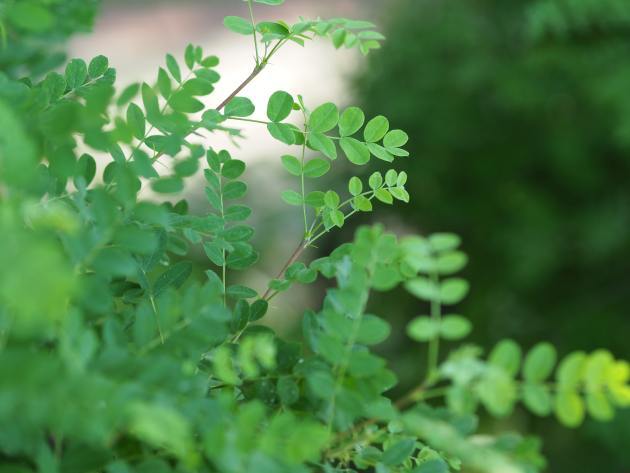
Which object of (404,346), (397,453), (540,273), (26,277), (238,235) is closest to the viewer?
(26,277)

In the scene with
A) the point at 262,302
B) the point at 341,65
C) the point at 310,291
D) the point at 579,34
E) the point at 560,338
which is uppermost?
the point at 341,65

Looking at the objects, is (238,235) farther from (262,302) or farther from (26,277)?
(26,277)

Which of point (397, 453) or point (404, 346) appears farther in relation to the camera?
point (404, 346)

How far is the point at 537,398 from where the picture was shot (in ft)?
0.82

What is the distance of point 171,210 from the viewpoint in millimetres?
410

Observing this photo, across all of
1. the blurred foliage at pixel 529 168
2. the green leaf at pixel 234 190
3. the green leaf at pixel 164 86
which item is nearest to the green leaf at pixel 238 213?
the green leaf at pixel 234 190

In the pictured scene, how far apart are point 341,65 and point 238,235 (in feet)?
5.52

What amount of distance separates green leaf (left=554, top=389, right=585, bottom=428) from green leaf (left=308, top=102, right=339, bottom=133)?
0.18 meters

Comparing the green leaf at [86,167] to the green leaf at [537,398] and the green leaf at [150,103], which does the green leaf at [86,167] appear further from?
the green leaf at [537,398]

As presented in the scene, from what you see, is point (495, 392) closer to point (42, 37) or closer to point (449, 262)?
point (449, 262)

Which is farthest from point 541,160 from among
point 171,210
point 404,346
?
point 171,210

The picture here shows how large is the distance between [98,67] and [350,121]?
127 millimetres

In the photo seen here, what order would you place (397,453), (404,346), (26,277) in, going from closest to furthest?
(26,277)
(397,453)
(404,346)

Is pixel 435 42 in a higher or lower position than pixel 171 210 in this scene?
higher
